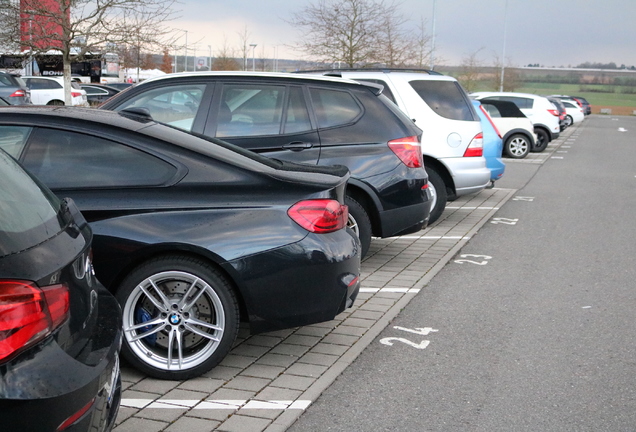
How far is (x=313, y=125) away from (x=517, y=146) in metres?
16.8

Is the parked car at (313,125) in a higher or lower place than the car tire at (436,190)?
higher

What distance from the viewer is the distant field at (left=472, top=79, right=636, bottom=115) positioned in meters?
99.2

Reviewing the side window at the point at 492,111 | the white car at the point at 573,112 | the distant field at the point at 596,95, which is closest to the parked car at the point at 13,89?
the side window at the point at 492,111

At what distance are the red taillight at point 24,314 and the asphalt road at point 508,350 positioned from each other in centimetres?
176

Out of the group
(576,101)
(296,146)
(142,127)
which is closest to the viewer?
(142,127)

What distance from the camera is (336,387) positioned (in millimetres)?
4566

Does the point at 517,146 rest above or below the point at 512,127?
below

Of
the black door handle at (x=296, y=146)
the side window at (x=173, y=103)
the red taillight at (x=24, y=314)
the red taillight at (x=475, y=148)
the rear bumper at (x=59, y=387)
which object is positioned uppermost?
the side window at (x=173, y=103)

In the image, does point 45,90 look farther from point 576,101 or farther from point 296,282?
point 576,101

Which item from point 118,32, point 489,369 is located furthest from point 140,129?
point 118,32

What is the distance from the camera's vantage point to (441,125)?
10.2 m

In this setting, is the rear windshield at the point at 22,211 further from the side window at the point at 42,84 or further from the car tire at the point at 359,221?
the side window at the point at 42,84

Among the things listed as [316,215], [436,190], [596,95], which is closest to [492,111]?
[436,190]

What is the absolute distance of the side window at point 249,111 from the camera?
720 cm
